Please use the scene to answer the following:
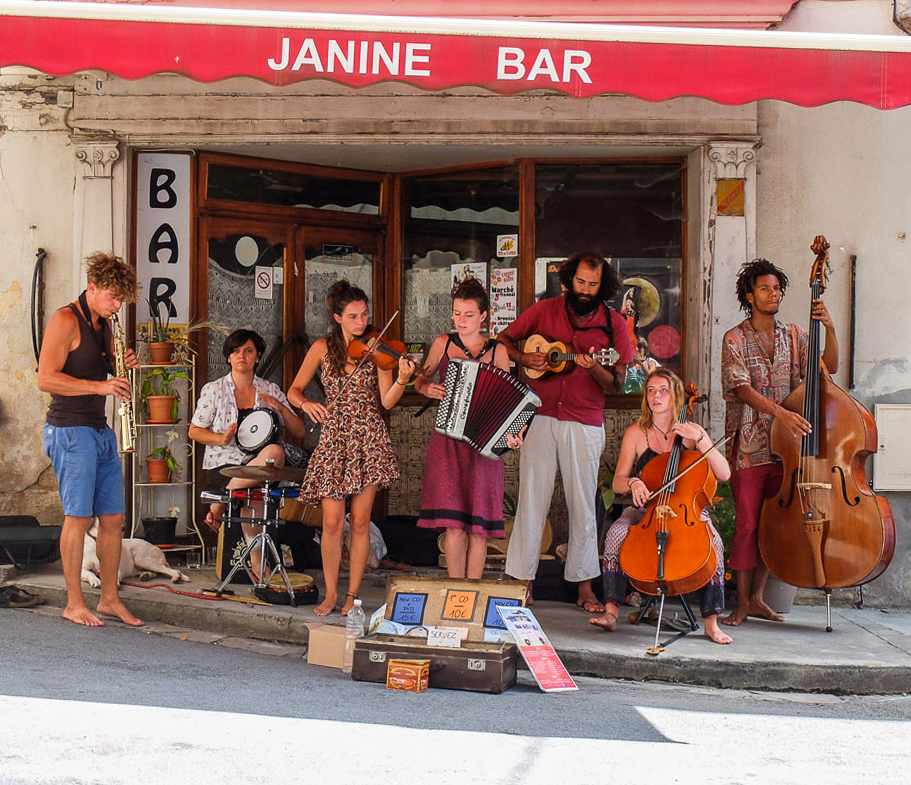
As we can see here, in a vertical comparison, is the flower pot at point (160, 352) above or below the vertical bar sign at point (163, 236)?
below

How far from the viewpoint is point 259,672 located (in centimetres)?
550

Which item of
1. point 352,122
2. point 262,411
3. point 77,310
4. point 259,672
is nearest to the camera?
point 259,672

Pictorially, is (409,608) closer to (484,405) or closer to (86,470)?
(484,405)

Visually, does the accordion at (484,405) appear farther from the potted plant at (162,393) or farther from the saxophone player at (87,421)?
the potted plant at (162,393)

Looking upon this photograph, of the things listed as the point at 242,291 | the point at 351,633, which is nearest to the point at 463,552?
the point at 351,633

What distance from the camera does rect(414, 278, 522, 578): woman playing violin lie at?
6.29 metres

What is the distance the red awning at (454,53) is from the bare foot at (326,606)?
9.02ft

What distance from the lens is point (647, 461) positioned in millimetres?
6293

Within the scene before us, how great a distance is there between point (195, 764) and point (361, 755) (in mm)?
575

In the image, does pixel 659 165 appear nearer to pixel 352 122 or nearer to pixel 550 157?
pixel 550 157

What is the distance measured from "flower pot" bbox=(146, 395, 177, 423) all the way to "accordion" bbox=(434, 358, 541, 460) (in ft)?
8.37

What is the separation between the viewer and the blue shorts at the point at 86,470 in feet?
20.5

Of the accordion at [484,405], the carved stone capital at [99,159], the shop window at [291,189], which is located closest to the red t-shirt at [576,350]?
the accordion at [484,405]

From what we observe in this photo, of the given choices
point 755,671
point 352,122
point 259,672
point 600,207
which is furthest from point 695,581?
point 352,122
